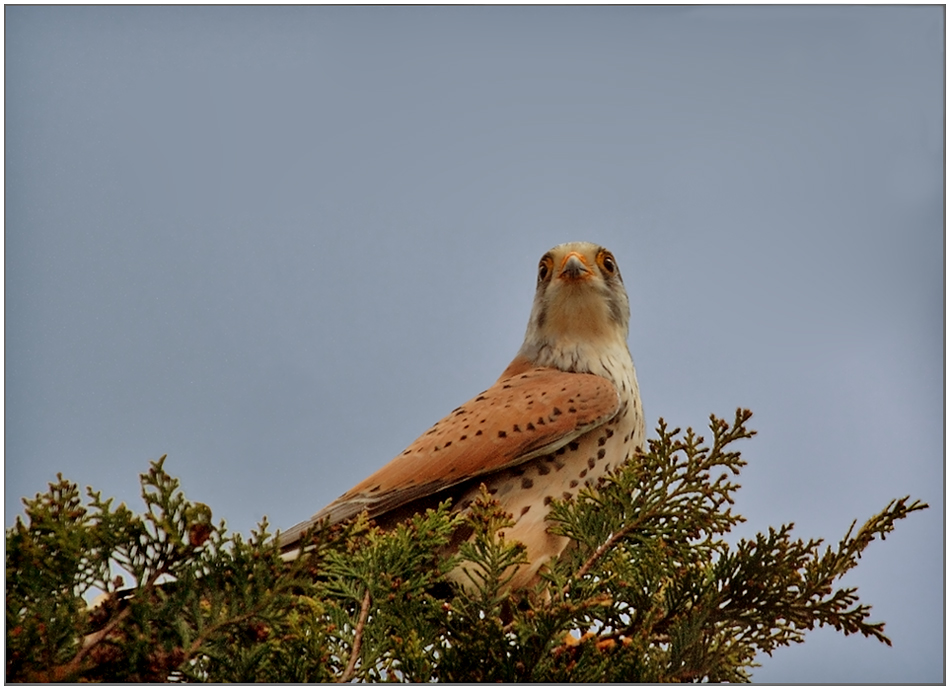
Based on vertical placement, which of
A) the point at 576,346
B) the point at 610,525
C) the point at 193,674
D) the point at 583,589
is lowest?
the point at 193,674

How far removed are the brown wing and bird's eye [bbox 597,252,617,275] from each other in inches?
17.6

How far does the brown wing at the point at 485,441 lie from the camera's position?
242cm

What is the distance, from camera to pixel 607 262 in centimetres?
300

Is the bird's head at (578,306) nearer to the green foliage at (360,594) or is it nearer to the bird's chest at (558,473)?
the bird's chest at (558,473)

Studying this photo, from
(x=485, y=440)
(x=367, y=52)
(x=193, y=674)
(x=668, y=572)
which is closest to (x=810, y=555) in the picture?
(x=668, y=572)

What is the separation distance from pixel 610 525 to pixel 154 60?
1821mm

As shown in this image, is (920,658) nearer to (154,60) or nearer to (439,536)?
(439,536)

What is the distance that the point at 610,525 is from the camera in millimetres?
2119

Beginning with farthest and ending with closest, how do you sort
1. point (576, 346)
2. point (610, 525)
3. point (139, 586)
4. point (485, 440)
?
point (576, 346)
point (485, 440)
point (610, 525)
point (139, 586)

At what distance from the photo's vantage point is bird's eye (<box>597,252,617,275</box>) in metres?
2.98

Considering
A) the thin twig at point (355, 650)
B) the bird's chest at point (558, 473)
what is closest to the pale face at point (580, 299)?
the bird's chest at point (558, 473)

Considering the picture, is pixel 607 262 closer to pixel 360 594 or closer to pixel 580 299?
pixel 580 299

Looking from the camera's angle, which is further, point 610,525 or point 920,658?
point 920,658

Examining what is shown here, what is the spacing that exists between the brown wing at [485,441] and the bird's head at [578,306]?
274 mm
